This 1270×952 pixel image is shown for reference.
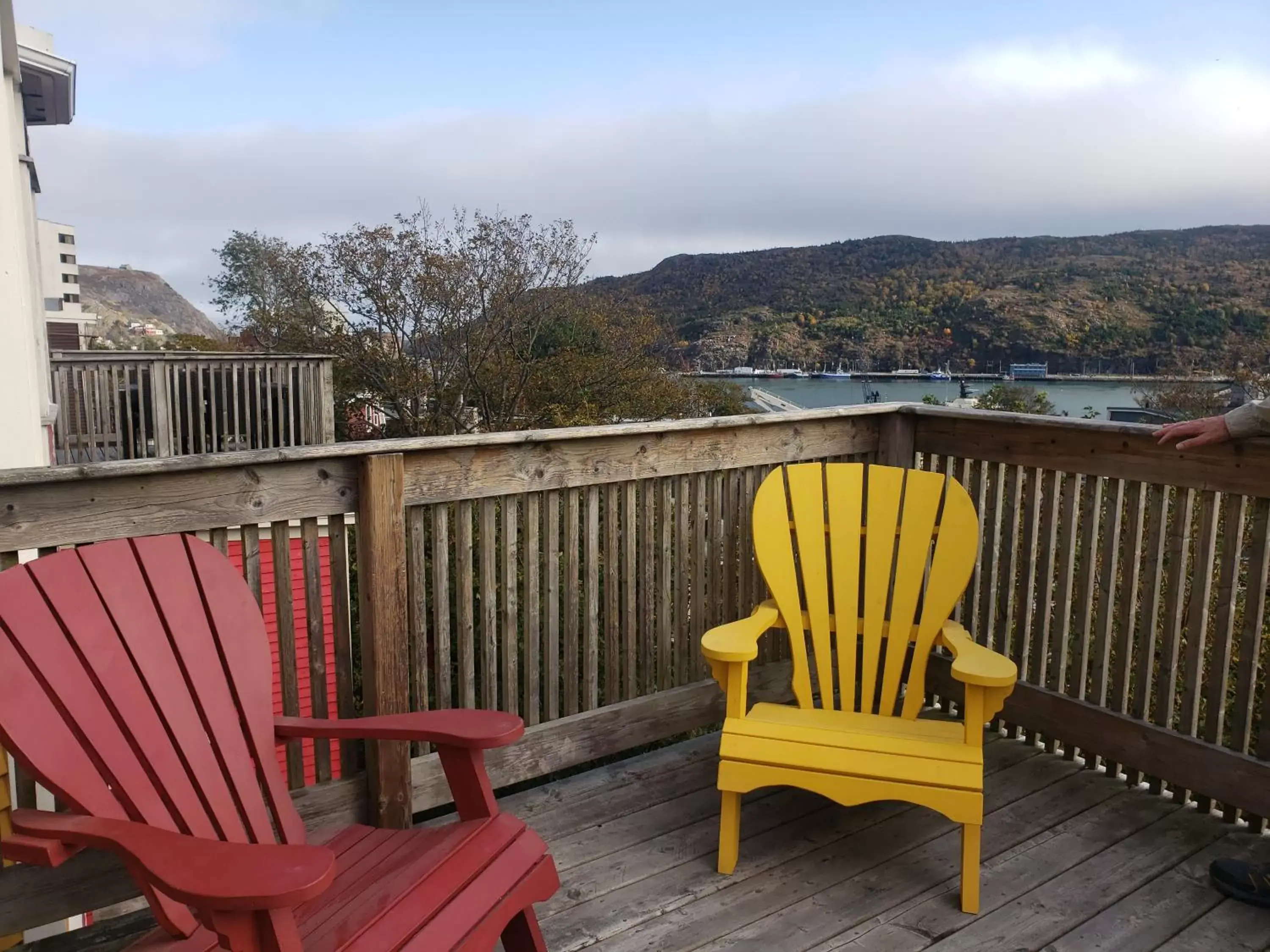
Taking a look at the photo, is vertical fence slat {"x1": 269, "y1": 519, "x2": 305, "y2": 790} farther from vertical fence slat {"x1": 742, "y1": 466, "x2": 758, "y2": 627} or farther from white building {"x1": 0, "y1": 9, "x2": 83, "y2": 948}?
vertical fence slat {"x1": 742, "y1": 466, "x2": 758, "y2": 627}

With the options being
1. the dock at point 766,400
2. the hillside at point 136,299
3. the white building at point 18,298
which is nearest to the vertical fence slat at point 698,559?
the white building at point 18,298

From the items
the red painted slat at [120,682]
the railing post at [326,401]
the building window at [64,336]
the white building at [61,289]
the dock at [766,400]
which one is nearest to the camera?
the red painted slat at [120,682]

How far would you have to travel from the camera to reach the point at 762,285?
2338cm

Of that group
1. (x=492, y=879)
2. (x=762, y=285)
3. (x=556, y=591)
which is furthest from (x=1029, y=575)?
(x=762, y=285)

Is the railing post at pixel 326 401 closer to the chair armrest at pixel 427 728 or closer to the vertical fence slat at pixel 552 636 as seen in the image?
the vertical fence slat at pixel 552 636

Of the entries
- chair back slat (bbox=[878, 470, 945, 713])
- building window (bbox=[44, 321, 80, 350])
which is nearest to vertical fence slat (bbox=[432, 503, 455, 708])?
chair back slat (bbox=[878, 470, 945, 713])

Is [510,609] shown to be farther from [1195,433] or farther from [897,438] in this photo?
[1195,433]

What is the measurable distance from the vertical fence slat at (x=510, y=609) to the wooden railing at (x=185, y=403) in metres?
7.40

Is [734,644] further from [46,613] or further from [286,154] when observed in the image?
[286,154]

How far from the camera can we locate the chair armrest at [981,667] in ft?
7.20

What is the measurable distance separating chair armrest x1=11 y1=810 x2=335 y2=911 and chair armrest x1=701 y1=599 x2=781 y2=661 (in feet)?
4.29

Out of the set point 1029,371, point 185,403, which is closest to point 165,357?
point 185,403

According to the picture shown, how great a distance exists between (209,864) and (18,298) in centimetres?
344

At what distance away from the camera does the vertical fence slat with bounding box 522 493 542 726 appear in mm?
2658
